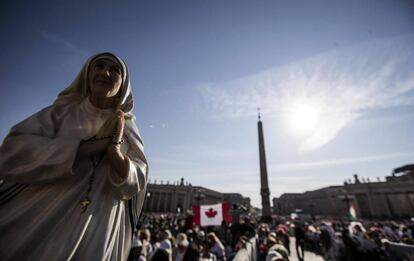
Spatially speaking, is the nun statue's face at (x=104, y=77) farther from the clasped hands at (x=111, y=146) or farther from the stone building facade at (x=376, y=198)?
the stone building facade at (x=376, y=198)

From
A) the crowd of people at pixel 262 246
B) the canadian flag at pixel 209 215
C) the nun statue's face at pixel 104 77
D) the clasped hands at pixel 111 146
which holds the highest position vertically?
the nun statue's face at pixel 104 77

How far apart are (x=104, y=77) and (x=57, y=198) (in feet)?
2.78

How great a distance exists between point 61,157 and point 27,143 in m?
0.24

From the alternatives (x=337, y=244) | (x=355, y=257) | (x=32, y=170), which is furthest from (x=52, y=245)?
(x=337, y=244)

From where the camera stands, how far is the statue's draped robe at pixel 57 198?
918mm

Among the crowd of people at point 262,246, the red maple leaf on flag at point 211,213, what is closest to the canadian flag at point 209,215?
the red maple leaf on flag at point 211,213

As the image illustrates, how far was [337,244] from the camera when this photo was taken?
33.4 feet

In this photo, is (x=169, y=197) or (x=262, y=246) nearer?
(x=262, y=246)

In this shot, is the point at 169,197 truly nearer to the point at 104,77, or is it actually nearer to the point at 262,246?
the point at 262,246

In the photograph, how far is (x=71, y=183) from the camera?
3.65ft

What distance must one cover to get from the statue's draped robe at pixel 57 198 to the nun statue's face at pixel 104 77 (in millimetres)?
316

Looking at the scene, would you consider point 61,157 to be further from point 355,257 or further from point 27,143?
point 355,257

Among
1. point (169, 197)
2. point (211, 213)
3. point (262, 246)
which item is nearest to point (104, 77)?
point (262, 246)

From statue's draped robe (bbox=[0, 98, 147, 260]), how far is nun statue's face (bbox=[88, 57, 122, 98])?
0.32 metres
